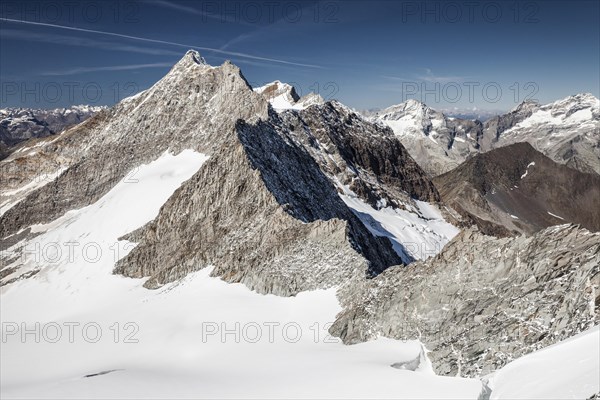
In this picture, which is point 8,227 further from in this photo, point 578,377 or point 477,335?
point 578,377

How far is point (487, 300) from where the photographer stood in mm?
24125

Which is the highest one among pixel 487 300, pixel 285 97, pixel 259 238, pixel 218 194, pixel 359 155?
pixel 285 97

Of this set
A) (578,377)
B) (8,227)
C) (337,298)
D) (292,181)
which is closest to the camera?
(578,377)

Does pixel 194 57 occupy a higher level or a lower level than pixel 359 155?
higher

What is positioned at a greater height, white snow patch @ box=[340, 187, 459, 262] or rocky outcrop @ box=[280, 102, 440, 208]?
rocky outcrop @ box=[280, 102, 440, 208]

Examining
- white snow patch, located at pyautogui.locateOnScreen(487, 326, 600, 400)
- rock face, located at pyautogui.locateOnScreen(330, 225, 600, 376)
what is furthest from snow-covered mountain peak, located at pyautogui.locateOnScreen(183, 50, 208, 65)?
white snow patch, located at pyautogui.locateOnScreen(487, 326, 600, 400)

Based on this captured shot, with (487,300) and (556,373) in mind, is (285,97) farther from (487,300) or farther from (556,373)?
(556,373)

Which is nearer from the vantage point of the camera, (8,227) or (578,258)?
(578,258)

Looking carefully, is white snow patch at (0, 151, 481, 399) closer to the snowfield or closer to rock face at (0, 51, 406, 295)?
the snowfield

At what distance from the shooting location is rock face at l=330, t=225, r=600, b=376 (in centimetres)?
2083

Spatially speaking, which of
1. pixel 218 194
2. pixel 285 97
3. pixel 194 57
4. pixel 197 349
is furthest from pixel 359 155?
pixel 197 349

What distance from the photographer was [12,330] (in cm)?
5156

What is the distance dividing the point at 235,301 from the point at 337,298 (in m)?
9.39

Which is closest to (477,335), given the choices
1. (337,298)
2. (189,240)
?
(337,298)
